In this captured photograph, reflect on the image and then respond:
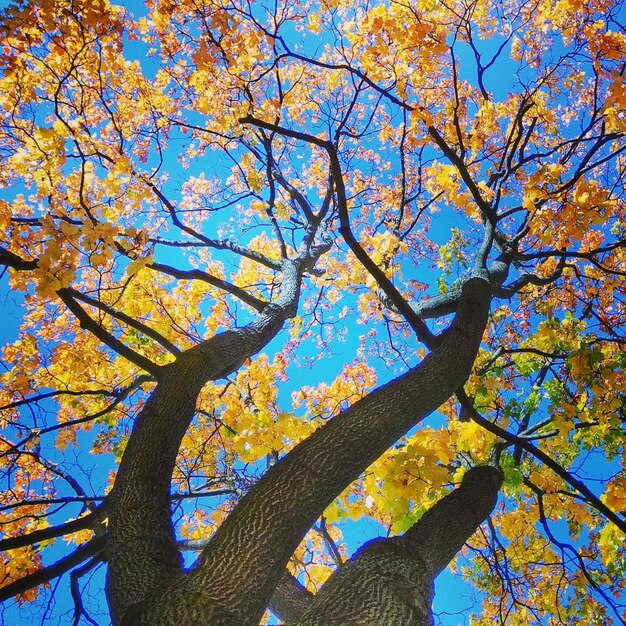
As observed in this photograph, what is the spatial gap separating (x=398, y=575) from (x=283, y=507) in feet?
2.12

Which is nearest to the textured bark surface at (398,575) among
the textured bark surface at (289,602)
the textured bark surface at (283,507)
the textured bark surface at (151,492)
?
the textured bark surface at (283,507)

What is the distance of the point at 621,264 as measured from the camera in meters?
7.48

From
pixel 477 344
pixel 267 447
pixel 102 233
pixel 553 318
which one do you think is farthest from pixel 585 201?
pixel 102 233

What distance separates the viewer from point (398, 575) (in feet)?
6.89

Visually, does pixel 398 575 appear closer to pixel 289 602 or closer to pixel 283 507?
pixel 283 507


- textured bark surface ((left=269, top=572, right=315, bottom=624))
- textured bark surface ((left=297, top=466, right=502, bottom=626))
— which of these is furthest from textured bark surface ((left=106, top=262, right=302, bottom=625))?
textured bark surface ((left=269, top=572, right=315, bottom=624))

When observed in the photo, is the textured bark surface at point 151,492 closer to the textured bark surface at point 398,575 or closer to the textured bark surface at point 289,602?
the textured bark surface at point 398,575

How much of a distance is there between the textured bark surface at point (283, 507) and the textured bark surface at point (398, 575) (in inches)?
10.8

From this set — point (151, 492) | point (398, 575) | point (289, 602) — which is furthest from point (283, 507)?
point (289, 602)

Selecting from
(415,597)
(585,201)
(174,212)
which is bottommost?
(415,597)

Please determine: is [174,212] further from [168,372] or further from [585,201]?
[585,201]

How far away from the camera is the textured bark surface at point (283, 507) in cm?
178

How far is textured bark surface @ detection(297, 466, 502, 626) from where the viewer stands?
1.86m

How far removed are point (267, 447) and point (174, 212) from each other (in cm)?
347
